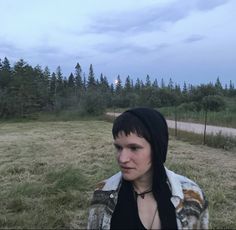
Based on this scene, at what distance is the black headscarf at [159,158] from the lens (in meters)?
1.86

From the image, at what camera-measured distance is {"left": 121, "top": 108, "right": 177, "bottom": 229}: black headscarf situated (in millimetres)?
1861

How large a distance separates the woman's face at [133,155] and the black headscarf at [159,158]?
33mm

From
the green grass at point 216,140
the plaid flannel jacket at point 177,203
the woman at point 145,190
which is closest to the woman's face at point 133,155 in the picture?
the woman at point 145,190

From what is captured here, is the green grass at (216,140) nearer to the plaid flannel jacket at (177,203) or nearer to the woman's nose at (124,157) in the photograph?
the plaid flannel jacket at (177,203)

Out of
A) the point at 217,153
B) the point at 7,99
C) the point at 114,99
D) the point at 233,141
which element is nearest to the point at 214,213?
the point at 217,153

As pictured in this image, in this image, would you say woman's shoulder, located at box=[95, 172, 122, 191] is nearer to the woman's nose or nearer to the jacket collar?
the jacket collar

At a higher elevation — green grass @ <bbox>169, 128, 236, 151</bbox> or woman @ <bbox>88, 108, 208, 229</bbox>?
woman @ <bbox>88, 108, 208, 229</bbox>

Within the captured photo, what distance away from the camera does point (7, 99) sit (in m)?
39.3

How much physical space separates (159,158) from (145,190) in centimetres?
17

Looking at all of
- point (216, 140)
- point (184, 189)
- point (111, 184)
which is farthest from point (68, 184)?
point (216, 140)

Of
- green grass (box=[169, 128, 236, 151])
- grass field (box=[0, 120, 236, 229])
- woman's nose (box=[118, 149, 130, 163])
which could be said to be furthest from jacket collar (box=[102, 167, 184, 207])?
green grass (box=[169, 128, 236, 151])

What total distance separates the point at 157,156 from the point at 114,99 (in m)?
51.2

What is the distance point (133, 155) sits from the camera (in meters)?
1.92

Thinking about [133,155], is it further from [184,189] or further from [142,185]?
[184,189]
